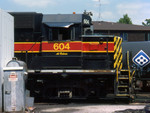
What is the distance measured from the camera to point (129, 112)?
31.9 feet

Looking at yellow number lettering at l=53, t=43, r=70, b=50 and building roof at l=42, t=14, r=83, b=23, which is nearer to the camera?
yellow number lettering at l=53, t=43, r=70, b=50

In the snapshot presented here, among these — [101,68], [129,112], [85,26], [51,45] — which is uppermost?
[85,26]

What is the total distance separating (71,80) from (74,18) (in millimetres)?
2793

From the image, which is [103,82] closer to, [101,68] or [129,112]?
[101,68]

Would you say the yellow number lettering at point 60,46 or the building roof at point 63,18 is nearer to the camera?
the yellow number lettering at point 60,46

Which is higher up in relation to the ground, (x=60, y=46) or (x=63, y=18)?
(x=63, y=18)

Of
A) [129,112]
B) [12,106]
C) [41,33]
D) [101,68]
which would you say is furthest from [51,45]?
[129,112]

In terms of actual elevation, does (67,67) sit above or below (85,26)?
below

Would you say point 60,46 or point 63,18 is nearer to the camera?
point 60,46

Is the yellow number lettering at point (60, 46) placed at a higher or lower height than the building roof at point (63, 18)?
lower

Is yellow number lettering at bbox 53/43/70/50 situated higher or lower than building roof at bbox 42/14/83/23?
lower

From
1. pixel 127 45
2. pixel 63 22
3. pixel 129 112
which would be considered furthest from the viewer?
pixel 127 45

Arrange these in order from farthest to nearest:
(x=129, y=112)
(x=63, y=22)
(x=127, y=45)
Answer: (x=127, y=45) < (x=63, y=22) < (x=129, y=112)

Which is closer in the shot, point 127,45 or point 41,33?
point 41,33
